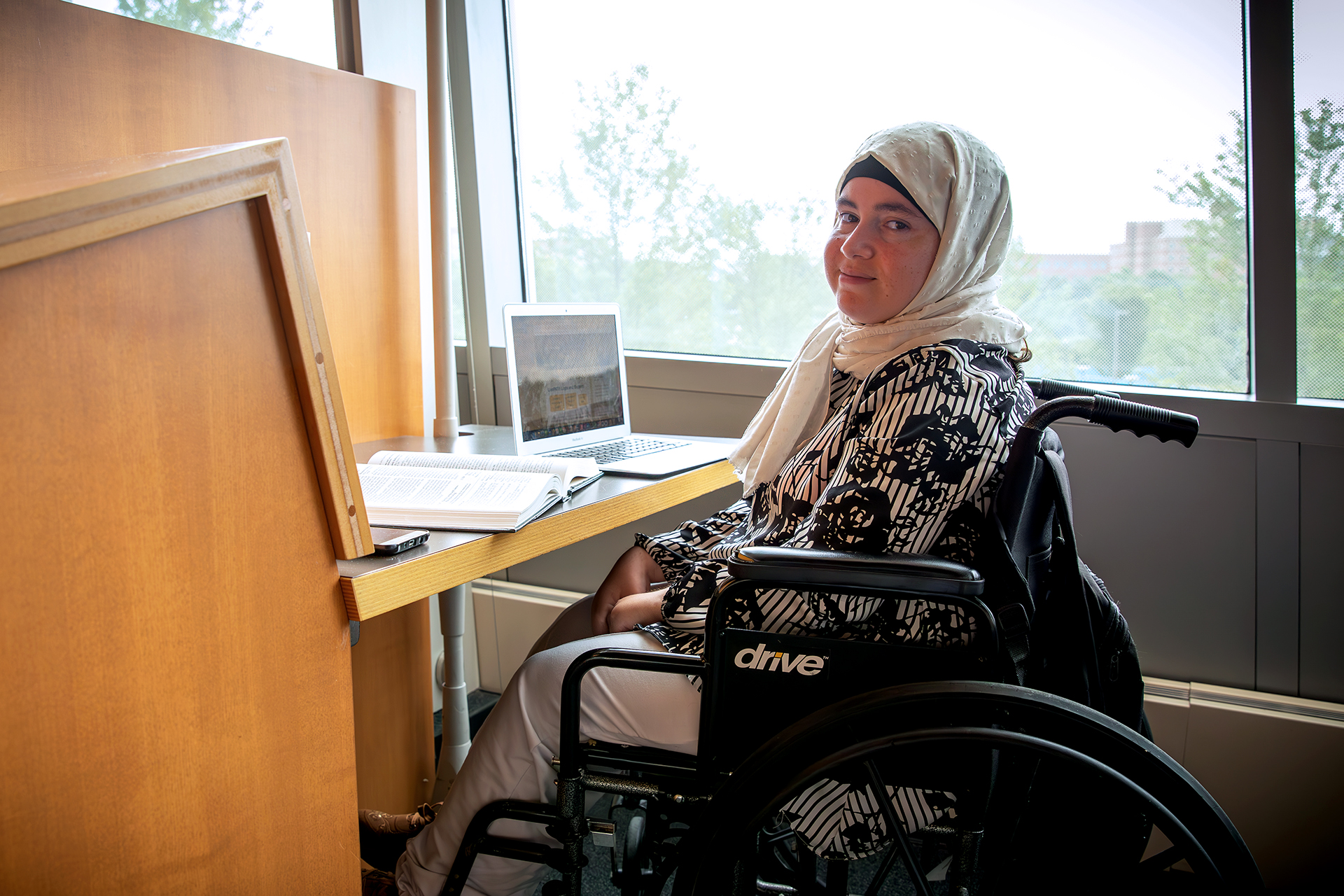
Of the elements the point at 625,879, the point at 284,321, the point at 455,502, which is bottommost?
the point at 625,879

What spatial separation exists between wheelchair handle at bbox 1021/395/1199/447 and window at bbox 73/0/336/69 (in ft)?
4.94

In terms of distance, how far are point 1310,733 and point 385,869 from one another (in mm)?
1667

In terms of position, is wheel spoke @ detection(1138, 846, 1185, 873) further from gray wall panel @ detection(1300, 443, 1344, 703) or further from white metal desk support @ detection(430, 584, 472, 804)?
white metal desk support @ detection(430, 584, 472, 804)

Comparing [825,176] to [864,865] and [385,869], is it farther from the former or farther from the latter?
[385,869]

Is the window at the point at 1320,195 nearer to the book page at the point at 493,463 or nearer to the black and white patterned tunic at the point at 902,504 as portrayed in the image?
the black and white patterned tunic at the point at 902,504

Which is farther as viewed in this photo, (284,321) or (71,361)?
(284,321)

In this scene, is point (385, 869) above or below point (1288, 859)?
above

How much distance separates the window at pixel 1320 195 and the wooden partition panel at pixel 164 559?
1.72 meters

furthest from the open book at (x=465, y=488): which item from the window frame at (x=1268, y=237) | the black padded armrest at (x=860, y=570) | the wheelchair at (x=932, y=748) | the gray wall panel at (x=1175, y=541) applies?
the window frame at (x=1268, y=237)

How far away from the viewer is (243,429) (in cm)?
90

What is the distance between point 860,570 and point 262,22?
1661mm

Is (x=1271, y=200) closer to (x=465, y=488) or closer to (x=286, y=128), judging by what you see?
(x=465, y=488)

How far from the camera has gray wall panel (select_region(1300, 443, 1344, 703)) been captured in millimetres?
1600

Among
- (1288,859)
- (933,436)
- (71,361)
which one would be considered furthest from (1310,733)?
(71,361)
